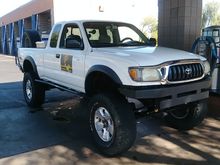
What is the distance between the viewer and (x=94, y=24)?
6.09 meters

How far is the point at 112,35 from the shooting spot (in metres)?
6.16

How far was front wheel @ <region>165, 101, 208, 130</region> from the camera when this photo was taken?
18.2 ft

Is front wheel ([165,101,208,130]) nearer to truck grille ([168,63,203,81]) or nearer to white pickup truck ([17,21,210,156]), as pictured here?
white pickup truck ([17,21,210,156])

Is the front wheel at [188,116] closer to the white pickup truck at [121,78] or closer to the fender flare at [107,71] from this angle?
the white pickup truck at [121,78]

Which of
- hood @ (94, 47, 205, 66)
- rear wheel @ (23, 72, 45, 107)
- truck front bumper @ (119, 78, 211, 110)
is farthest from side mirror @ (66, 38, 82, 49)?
rear wheel @ (23, 72, 45, 107)

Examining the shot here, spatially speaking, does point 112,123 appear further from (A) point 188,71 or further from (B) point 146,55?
(A) point 188,71

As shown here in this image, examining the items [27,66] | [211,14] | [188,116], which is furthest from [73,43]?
[211,14]

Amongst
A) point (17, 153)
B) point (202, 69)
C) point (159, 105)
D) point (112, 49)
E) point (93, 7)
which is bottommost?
point (17, 153)

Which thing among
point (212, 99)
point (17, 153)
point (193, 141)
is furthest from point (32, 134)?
point (212, 99)

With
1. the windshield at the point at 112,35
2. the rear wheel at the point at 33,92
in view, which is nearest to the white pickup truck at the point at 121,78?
the windshield at the point at 112,35

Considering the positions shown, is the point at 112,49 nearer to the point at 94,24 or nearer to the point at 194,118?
the point at 94,24

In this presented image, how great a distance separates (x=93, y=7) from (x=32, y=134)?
21.4m

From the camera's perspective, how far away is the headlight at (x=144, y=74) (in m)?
4.35

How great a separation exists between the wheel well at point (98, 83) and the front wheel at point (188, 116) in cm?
125
